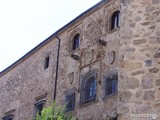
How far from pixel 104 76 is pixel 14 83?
823 cm

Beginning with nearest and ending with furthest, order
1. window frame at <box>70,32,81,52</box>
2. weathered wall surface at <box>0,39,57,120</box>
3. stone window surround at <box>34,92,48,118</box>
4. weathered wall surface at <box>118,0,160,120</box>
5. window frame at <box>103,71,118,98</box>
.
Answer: weathered wall surface at <box>118,0,160,120</box> → window frame at <box>103,71,118,98</box> → window frame at <box>70,32,81,52</box> → stone window surround at <box>34,92,48,118</box> → weathered wall surface at <box>0,39,57,120</box>

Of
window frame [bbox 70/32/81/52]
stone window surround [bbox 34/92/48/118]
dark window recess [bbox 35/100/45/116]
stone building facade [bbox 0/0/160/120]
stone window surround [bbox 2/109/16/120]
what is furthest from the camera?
stone window surround [bbox 2/109/16/120]

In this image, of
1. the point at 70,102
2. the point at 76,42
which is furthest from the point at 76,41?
the point at 70,102

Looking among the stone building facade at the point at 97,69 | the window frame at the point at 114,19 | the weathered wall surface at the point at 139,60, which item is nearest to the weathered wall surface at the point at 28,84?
the stone building facade at the point at 97,69

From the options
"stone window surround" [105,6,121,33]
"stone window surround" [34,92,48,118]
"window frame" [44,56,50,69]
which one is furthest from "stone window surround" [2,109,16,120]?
"stone window surround" [105,6,121,33]

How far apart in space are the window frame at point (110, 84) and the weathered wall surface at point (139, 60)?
28.1 feet

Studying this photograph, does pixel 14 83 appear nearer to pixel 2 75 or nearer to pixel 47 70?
pixel 2 75

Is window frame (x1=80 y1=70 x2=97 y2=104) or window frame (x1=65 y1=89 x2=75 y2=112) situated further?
window frame (x1=65 y1=89 x2=75 y2=112)

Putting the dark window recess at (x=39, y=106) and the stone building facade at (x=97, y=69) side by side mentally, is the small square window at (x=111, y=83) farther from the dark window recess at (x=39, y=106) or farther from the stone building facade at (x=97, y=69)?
the dark window recess at (x=39, y=106)

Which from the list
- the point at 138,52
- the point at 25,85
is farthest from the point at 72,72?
the point at 138,52

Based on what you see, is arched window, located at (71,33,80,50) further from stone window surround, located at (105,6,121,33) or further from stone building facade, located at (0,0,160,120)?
stone window surround, located at (105,6,121,33)

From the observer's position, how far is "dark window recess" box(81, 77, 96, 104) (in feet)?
52.6

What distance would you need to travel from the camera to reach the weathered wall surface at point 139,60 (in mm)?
5887

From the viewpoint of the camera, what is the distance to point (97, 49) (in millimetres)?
16297
